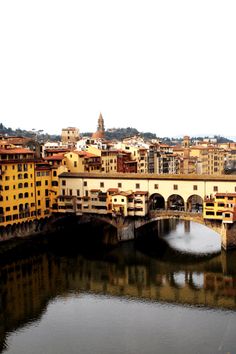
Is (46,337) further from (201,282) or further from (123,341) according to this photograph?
(201,282)

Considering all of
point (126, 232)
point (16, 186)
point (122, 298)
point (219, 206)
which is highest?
point (16, 186)

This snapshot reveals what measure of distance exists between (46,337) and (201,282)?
521 inches

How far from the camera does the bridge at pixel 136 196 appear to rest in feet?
138

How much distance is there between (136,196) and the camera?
44.7m

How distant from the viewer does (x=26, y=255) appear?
133 ft

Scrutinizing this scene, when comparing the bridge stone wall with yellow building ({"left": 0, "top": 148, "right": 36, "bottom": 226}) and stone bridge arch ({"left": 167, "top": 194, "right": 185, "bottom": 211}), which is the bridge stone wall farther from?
stone bridge arch ({"left": 167, "top": 194, "right": 185, "bottom": 211})

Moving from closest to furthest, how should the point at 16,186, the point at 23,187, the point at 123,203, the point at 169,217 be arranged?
the point at 169,217
the point at 16,186
the point at 123,203
the point at 23,187

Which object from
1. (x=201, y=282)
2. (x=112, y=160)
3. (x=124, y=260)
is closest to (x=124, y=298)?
(x=201, y=282)

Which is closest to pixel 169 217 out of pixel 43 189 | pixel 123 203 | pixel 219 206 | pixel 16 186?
pixel 123 203

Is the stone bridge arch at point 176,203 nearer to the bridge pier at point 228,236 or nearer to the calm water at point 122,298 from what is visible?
the calm water at point 122,298

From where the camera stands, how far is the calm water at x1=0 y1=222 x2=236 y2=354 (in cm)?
2470

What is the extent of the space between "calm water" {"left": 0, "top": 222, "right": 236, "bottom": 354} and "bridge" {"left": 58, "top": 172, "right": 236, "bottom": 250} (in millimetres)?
2175

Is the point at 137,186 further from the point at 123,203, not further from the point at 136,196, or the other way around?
the point at 123,203

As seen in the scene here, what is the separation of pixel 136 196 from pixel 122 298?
14.5 metres
